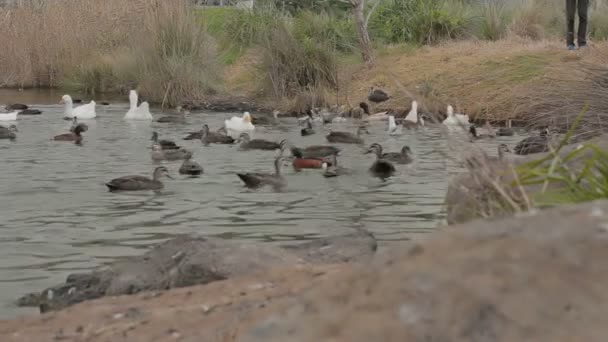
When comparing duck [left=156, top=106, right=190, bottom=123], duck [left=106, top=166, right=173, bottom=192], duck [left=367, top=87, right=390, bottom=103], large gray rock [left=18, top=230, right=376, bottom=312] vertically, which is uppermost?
large gray rock [left=18, top=230, right=376, bottom=312]

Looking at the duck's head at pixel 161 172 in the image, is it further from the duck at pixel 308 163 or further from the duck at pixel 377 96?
the duck at pixel 377 96

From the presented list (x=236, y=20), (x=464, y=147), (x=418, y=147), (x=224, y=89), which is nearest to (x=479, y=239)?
(x=464, y=147)

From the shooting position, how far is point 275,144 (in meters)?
19.0

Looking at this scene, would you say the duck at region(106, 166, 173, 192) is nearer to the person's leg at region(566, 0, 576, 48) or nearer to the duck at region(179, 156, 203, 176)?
the duck at region(179, 156, 203, 176)

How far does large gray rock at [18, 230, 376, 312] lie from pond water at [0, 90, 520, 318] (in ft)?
1.38

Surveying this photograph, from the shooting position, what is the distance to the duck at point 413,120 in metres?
22.4

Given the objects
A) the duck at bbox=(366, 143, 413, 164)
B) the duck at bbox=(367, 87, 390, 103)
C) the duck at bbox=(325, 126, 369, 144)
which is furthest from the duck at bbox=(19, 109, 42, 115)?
the duck at bbox=(366, 143, 413, 164)

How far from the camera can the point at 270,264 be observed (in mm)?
7633

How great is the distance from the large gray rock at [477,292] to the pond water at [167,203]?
246cm

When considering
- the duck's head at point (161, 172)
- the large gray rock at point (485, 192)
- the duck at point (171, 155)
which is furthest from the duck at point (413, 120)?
the large gray rock at point (485, 192)

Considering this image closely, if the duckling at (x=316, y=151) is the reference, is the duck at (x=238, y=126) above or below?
below

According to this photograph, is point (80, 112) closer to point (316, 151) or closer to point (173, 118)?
point (173, 118)

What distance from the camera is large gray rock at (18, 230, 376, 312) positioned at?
7578mm

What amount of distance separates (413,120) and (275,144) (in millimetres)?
4815
